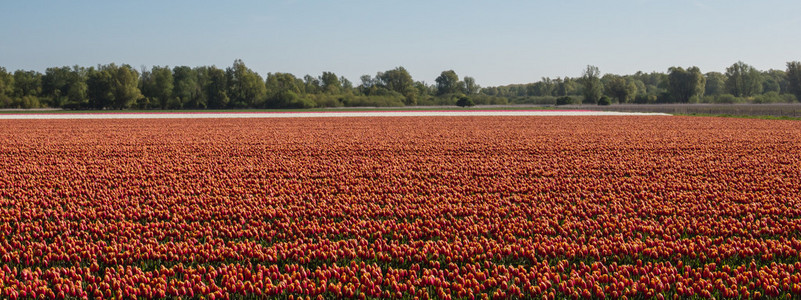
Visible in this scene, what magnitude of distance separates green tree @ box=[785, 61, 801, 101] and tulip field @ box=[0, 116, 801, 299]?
160 m

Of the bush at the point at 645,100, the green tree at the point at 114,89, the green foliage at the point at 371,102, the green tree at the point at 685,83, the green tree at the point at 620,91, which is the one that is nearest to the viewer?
the green tree at the point at 114,89

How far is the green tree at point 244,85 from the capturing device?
394ft

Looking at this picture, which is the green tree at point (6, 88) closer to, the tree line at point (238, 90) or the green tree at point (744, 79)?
the tree line at point (238, 90)

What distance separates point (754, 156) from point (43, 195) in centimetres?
1737

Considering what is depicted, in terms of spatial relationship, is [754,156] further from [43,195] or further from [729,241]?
[43,195]

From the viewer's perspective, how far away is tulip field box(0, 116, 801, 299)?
236 inches

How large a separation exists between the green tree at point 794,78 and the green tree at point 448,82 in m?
85.5

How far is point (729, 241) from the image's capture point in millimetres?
7625

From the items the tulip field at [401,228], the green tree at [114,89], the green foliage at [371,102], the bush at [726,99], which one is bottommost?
the bush at [726,99]

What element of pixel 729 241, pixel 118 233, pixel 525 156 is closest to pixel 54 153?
pixel 118 233

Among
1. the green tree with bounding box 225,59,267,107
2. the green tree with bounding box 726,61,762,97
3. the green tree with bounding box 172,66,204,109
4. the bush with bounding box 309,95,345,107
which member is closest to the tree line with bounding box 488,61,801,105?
the green tree with bounding box 726,61,762,97

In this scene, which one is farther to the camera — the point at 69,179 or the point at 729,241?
the point at 69,179

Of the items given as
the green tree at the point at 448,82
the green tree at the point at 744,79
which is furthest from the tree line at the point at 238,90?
the green tree at the point at 448,82

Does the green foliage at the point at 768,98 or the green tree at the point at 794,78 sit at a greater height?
the green tree at the point at 794,78
